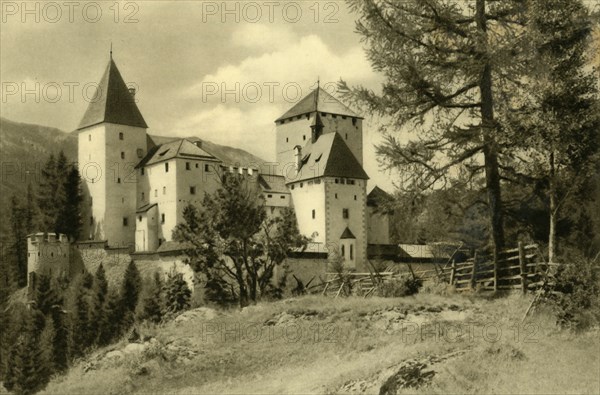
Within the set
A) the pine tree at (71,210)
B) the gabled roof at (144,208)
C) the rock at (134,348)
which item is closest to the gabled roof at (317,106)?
the gabled roof at (144,208)

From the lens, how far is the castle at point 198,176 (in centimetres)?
5416

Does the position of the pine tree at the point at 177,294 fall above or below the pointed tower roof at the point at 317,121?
below

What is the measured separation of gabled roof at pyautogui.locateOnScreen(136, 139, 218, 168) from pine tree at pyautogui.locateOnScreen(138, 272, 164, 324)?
10709mm

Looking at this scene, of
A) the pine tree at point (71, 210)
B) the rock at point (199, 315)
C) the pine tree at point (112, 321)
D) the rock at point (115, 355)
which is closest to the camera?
the rock at point (115, 355)

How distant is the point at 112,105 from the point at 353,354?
50.5m

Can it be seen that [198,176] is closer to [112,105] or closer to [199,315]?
[112,105]

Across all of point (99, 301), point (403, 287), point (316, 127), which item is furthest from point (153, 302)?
point (403, 287)

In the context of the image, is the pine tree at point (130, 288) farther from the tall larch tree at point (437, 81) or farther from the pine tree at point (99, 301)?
the tall larch tree at point (437, 81)

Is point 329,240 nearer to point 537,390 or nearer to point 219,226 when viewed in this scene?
point 219,226

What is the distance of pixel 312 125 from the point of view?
6100cm

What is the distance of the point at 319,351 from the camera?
16.4 meters

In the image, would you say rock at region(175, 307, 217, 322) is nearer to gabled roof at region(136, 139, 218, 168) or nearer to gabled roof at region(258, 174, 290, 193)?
gabled roof at region(258, 174, 290, 193)

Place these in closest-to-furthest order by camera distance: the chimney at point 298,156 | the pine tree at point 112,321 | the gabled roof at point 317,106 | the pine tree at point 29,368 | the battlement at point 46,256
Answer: the pine tree at point 29,368 < the pine tree at point 112,321 < the battlement at point 46,256 < the chimney at point 298,156 < the gabled roof at point 317,106

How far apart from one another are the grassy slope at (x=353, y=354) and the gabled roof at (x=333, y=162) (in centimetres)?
3441
